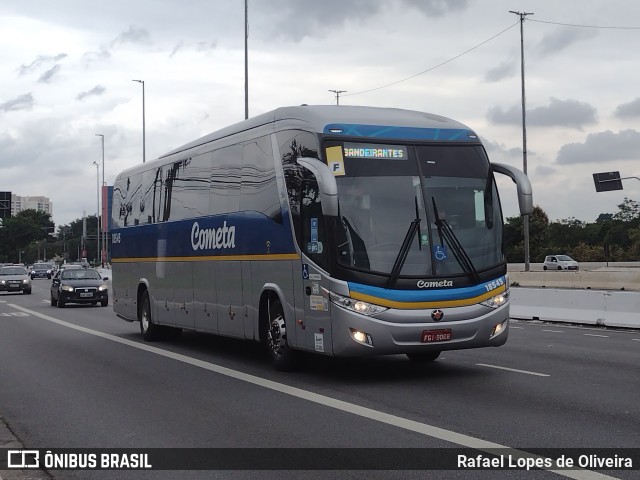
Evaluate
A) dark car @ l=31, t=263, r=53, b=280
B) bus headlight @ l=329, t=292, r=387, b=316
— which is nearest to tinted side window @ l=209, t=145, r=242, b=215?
bus headlight @ l=329, t=292, r=387, b=316

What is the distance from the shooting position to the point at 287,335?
1255 centimetres

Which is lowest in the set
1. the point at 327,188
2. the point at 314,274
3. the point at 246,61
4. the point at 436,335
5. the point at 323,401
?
the point at 323,401

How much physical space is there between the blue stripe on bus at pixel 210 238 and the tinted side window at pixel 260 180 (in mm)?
139

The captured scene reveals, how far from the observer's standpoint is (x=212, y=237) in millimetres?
15266

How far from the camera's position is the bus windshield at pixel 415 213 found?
11383mm

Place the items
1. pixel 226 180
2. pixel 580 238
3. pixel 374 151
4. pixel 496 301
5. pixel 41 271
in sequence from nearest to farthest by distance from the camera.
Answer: pixel 374 151 → pixel 496 301 → pixel 226 180 → pixel 41 271 → pixel 580 238

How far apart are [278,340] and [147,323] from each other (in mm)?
6828

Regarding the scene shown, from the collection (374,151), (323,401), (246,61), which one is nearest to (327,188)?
(374,151)

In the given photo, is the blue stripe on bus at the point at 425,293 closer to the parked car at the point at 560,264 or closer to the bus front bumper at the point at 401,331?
the bus front bumper at the point at 401,331

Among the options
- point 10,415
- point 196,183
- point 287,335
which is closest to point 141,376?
point 287,335

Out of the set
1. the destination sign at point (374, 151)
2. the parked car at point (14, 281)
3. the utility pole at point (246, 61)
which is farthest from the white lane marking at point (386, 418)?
the parked car at point (14, 281)

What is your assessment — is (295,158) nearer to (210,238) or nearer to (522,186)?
(522,186)

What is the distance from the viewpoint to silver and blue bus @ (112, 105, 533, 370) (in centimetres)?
1129

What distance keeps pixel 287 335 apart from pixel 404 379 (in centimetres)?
168
